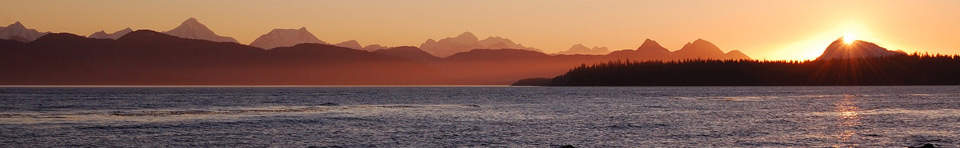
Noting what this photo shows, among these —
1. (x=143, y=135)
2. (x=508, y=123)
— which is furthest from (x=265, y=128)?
(x=508, y=123)

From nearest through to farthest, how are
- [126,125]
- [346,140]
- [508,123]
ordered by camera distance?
1. [346,140]
2. [126,125]
3. [508,123]

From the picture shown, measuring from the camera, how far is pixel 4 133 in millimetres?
60156

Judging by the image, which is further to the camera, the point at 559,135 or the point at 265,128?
the point at 265,128

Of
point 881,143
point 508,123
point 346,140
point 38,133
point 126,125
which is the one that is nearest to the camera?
point 881,143

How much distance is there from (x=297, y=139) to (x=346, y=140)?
115 inches

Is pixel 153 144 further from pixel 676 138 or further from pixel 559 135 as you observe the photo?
pixel 676 138

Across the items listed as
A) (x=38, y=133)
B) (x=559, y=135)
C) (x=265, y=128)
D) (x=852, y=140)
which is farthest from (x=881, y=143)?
(x=38, y=133)

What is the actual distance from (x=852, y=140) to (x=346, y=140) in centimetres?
2884

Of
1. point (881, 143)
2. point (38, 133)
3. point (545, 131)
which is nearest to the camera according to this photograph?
point (881, 143)

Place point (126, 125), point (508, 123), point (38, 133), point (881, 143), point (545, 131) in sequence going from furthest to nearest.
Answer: point (508, 123) < point (126, 125) < point (545, 131) < point (38, 133) < point (881, 143)

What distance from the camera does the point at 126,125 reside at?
68812 millimetres

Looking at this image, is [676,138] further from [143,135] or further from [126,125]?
[126,125]

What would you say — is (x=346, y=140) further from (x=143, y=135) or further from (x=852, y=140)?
(x=852, y=140)

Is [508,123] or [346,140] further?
[508,123]
